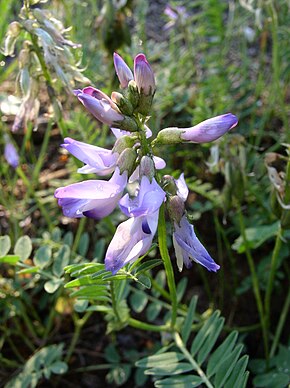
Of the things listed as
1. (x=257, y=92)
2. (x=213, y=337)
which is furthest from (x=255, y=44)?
(x=213, y=337)

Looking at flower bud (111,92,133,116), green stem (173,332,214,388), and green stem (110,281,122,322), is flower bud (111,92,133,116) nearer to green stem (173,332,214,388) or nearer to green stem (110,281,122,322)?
green stem (110,281,122,322)

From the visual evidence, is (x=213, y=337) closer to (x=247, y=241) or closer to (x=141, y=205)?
(x=247, y=241)

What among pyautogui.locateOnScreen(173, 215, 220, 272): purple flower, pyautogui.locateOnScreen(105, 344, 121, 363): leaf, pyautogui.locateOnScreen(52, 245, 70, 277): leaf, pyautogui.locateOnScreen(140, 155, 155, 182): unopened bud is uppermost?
pyautogui.locateOnScreen(140, 155, 155, 182): unopened bud

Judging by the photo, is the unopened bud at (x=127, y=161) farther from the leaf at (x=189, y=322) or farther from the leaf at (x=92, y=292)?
the leaf at (x=189, y=322)

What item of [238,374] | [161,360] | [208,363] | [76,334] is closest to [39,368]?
[76,334]

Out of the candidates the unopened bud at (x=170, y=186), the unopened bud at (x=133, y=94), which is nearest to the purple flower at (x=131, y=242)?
the unopened bud at (x=170, y=186)

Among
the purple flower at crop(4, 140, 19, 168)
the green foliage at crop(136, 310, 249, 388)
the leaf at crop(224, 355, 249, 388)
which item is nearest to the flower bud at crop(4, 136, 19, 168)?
the purple flower at crop(4, 140, 19, 168)

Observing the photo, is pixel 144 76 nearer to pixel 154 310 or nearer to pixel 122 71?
pixel 122 71
